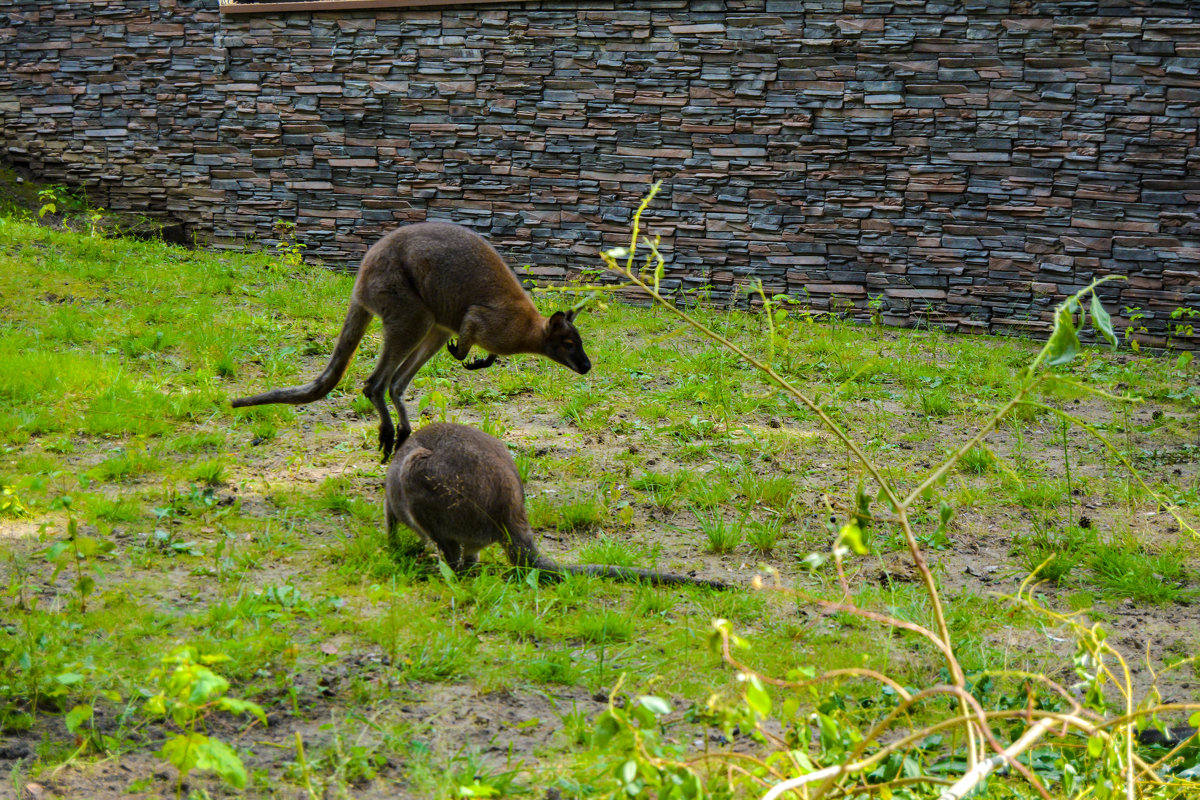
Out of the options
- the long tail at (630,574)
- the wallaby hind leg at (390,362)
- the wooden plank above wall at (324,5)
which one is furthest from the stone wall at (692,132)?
the long tail at (630,574)

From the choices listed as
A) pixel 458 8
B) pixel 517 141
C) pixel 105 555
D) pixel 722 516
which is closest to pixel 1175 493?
pixel 722 516

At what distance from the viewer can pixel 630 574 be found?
413 cm

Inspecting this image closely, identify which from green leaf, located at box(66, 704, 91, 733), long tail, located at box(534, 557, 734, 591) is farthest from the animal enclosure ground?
green leaf, located at box(66, 704, 91, 733)

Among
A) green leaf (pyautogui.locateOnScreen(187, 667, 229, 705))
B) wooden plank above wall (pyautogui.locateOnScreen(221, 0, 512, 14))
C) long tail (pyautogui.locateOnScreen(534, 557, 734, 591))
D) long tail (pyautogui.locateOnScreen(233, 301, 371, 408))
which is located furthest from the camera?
wooden plank above wall (pyautogui.locateOnScreen(221, 0, 512, 14))

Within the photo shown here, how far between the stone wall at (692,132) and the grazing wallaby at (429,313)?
4440 mm

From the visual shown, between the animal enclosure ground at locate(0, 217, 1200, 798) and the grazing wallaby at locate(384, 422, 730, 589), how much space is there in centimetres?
12

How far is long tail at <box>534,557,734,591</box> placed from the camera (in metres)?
4.08

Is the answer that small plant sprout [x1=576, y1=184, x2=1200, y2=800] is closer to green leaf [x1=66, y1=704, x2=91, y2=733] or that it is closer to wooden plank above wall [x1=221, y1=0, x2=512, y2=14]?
green leaf [x1=66, y1=704, x2=91, y2=733]

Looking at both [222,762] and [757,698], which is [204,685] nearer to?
[222,762]

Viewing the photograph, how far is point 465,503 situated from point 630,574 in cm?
78

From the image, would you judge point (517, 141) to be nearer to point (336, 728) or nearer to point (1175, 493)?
point (1175, 493)

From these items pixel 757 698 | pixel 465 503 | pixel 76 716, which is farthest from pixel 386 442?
pixel 757 698

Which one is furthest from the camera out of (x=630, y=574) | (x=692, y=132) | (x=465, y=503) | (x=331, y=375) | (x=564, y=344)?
(x=692, y=132)

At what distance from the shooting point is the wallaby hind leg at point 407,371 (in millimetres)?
5406
